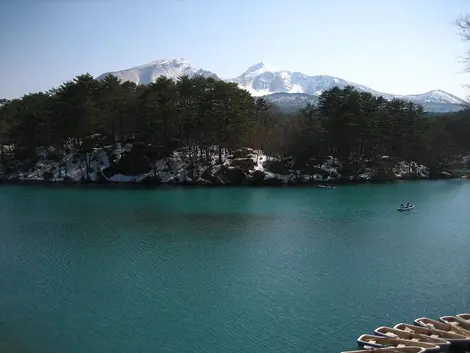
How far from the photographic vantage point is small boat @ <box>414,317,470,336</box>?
1198 centimetres

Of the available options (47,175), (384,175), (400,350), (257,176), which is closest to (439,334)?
(400,350)

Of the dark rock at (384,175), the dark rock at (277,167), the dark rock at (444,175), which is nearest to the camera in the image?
the dark rock at (277,167)

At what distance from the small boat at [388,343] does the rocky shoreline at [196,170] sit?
39.8m

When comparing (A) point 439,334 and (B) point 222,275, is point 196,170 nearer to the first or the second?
(B) point 222,275

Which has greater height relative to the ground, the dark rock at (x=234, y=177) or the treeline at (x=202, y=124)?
the treeline at (x=202, y=124)

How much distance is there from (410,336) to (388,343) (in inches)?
32.5

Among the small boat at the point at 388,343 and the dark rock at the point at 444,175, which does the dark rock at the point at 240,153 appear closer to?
the dark rock at the point at 444,175

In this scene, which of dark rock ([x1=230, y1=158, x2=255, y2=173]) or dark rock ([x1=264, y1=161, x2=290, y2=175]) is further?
dark rock ([x1=264, y1=161, x2=290, y2=175])

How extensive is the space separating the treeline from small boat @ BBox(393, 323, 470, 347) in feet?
131

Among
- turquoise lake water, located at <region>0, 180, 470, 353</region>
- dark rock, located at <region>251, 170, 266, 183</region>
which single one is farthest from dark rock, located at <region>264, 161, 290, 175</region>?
turquoise lake water, located at <region>0, 180, 470, 353</region>

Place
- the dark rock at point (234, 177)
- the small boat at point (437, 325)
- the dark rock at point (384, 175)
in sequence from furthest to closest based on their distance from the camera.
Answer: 1. the dark rock at point (384, 175)
2. the dark rock at point (234, 177)
3. the small boat at point (437, 325)

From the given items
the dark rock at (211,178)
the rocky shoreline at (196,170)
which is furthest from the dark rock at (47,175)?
the dark rock at (211,178)

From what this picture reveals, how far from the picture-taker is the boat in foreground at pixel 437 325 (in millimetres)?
11997

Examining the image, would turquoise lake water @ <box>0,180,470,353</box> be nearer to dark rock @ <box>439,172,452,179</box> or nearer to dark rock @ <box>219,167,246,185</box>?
dark rock @ <box>219,167,246,185</box>
